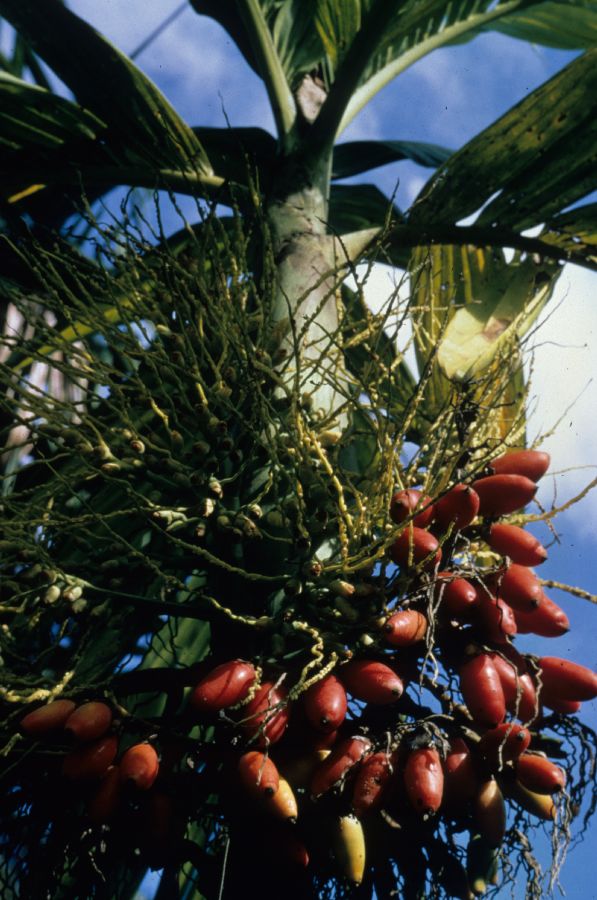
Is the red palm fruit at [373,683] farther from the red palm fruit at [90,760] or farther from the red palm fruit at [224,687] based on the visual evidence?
the red palm fruit at [90,760]

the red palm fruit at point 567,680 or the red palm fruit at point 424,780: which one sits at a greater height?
the red palm fruit at point 567,680

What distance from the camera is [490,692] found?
1.30 m

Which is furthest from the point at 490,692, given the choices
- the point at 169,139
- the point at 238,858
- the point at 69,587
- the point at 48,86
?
the point at 48,86

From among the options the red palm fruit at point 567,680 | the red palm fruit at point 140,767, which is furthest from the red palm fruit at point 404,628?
the red palm fruit at point 140,767

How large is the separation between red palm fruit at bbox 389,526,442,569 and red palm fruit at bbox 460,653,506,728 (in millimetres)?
155

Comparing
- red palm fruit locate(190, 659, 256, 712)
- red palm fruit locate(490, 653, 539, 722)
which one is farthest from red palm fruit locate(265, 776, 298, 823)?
red palm fruit locate(490, 653, 539, 722)

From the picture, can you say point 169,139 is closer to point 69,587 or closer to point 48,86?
point 48,86

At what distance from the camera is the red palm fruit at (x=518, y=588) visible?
4.60ft

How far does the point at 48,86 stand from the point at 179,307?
49.7 inches

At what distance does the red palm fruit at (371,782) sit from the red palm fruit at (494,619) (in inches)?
9.3

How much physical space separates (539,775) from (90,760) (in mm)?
600

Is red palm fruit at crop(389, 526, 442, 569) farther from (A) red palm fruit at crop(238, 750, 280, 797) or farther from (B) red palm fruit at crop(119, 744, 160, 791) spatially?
(B) red palm fruit at crop(119, 744, 160, 791)

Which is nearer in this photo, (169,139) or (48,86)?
(169,139)

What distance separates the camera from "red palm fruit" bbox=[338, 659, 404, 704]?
1308 millimetres
